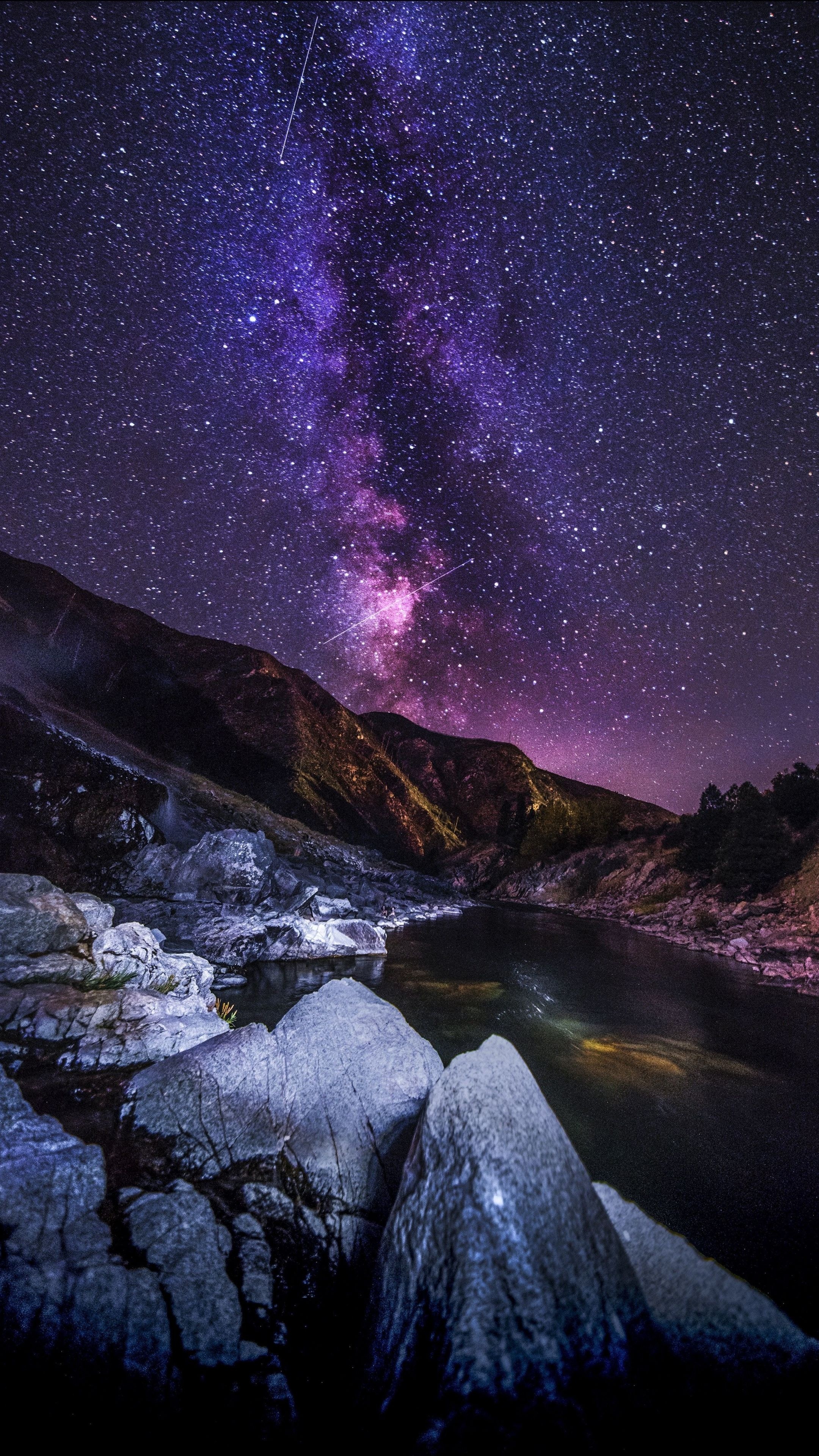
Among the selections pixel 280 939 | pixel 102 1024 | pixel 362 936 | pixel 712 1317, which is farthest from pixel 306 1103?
pixel 362 936

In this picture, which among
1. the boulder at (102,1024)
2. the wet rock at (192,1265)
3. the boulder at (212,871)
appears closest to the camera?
the wet rock at (192,1265)

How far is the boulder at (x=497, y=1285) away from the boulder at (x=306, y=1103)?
1283 millimetres

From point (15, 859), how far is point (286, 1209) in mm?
39939

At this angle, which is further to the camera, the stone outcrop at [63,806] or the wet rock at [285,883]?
the stone outcrop at [63,806]

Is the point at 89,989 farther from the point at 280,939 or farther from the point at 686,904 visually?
the point at 686,904

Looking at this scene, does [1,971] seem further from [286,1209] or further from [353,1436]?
[353,1436]

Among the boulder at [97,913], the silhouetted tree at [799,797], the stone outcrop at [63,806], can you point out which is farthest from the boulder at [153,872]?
the silhouetted tree at [799,797]

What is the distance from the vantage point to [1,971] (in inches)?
442

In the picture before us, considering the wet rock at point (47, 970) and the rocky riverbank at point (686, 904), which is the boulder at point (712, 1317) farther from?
the rocky riverbank at point (686, 904)

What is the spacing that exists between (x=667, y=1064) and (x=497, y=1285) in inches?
538

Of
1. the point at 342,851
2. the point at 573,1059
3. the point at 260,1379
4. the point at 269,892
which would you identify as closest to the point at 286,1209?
the point at 260,1379

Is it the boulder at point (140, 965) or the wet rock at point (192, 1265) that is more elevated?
the wet rock at point (192, 1265)

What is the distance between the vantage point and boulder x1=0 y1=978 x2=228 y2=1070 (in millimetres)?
9219

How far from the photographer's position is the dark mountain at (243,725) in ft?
329
